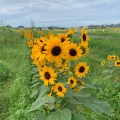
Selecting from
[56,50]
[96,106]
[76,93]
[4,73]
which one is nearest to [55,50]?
[56,50]

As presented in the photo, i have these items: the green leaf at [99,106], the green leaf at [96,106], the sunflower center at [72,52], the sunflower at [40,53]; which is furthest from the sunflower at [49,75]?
the green leaf at [99,106]

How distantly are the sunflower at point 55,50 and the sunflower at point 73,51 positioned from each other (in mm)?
130

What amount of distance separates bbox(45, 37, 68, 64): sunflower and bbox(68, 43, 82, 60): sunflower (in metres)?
0.13

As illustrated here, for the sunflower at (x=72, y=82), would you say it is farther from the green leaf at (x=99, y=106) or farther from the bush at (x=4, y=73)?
the bush at (x=4, y=73)

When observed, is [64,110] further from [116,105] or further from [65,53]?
[116,105]

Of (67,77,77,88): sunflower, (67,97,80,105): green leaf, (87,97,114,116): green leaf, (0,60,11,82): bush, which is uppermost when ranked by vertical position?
(67,77,77,88): sunflower

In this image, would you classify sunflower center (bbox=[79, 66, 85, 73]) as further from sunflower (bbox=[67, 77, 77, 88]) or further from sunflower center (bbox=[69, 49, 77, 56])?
sunflower center (bbox=[69, 49, 77, 56])

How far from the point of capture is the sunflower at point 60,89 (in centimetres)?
290

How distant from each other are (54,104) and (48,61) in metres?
0.43

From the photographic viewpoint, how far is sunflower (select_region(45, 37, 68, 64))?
9.14 feet

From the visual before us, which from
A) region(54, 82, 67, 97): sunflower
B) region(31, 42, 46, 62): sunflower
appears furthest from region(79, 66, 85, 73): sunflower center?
region(31, 42, 46, 62): sunflower

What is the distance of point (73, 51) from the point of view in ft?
9.84

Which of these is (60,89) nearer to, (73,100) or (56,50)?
(73,100)

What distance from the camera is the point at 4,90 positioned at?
7.05 m
